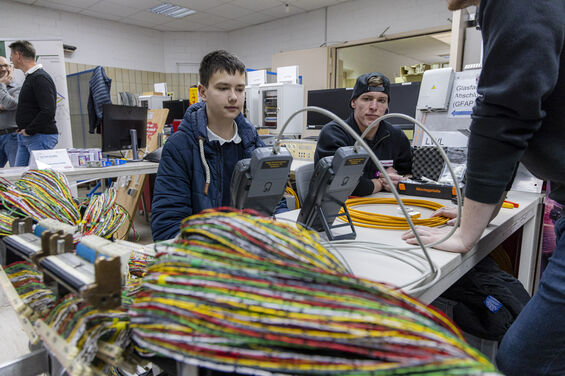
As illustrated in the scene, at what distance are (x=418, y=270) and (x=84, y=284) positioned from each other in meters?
0.65

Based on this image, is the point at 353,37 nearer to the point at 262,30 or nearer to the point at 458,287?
the point at 262,30

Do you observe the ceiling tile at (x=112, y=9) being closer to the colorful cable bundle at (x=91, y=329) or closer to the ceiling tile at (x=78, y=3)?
the ceiling tile at (x=78, y=3)

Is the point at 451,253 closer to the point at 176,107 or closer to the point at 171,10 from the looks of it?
the point at 176,107

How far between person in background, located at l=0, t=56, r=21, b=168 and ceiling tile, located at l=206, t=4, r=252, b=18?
3717 mm

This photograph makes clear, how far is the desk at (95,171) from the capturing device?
232 cm

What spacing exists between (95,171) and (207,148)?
153 cm

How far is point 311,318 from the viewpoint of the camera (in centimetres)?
36

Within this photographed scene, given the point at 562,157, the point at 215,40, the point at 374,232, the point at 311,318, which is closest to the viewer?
the point at 311,318

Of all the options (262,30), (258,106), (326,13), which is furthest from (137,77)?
(258,106)

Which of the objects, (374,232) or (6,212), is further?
(374,232)

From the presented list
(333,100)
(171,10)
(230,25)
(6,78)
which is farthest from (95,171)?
(230,25)

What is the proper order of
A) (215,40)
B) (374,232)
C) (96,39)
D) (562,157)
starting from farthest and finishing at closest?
(215,40) < (96,39) < (374,232) < (562,157)

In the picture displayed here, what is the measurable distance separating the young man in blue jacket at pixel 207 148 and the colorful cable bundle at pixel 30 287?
2.26 ft

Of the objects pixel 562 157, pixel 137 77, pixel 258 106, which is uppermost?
pixel 137 77
